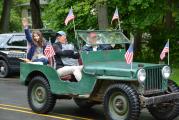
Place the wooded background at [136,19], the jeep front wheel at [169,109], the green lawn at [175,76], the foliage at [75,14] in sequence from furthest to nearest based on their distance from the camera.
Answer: the foliage at [75,14], the wooded background at [136,19], the green lawn at [175,76], the jeep front wheel at [169,109]

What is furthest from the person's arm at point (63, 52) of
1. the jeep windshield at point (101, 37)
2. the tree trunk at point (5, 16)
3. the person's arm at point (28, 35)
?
the tree trunk at point (5, 16)

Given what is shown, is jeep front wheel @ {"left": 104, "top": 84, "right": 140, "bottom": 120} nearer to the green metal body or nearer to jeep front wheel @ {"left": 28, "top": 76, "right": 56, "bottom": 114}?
the green metal body

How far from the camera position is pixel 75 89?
413 inches

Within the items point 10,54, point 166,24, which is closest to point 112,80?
point 10,54

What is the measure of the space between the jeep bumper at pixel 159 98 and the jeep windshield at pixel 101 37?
188cm

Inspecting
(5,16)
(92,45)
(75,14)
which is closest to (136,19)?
(75,14)

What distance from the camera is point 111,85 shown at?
984 cm

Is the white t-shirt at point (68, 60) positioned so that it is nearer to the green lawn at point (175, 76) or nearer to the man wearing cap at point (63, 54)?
the man wearing cap at point (63, 54)

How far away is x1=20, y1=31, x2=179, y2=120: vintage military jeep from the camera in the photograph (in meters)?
9.52

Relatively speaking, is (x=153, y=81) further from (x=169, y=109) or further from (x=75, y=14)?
(x=75, y=14)

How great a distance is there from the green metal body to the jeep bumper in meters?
0.23

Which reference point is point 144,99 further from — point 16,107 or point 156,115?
point 16,107

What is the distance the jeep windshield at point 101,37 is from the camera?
1072 centimetres

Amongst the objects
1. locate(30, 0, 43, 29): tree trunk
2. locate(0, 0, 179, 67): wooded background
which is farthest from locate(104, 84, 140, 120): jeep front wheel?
locate(30, 0, 43, 29): tree trunk
